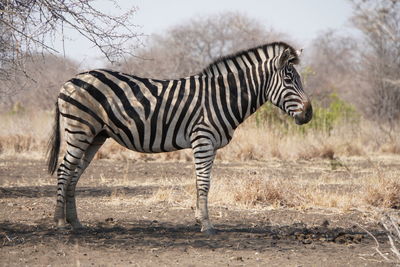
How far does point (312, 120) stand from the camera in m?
17.7

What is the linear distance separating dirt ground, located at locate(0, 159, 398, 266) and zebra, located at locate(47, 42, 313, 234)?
0.46 m

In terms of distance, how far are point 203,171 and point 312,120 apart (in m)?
11.3

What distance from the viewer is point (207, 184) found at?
23.1 feet

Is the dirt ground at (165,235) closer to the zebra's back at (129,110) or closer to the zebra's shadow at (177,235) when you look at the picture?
the zebra's shadow at (177,235)

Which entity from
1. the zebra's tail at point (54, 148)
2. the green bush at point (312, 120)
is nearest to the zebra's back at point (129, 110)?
the zebra's tail at point (54, 148)

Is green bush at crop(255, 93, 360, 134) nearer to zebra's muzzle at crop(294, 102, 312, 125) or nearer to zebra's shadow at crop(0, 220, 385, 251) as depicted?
zebra's muzzle at crop(294, 102, 312, 125)

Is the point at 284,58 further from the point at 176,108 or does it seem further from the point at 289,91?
the point at 176,108

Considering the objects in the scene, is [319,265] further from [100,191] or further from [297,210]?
[100,191]

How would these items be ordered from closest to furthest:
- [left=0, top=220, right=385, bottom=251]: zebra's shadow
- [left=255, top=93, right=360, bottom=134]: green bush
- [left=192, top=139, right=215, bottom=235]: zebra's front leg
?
[left=0, top=220, right=385, bottom=251]: zebra's shadow < [left=192, top=139, right=215, bottom=235]: zebra's front leg < [left=255, top=93, right=360, bottom=134]: green bush

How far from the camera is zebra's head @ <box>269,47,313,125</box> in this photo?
7188 mm

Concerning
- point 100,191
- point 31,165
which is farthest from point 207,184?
point 31,165

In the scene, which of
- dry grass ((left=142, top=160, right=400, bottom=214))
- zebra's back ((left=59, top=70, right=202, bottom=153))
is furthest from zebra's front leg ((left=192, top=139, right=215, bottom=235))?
dry grass ((left=142, top=160, right=400, bottom=214))

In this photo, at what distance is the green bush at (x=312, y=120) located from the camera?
16.5 meters

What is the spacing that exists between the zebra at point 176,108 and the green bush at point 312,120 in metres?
8.62
